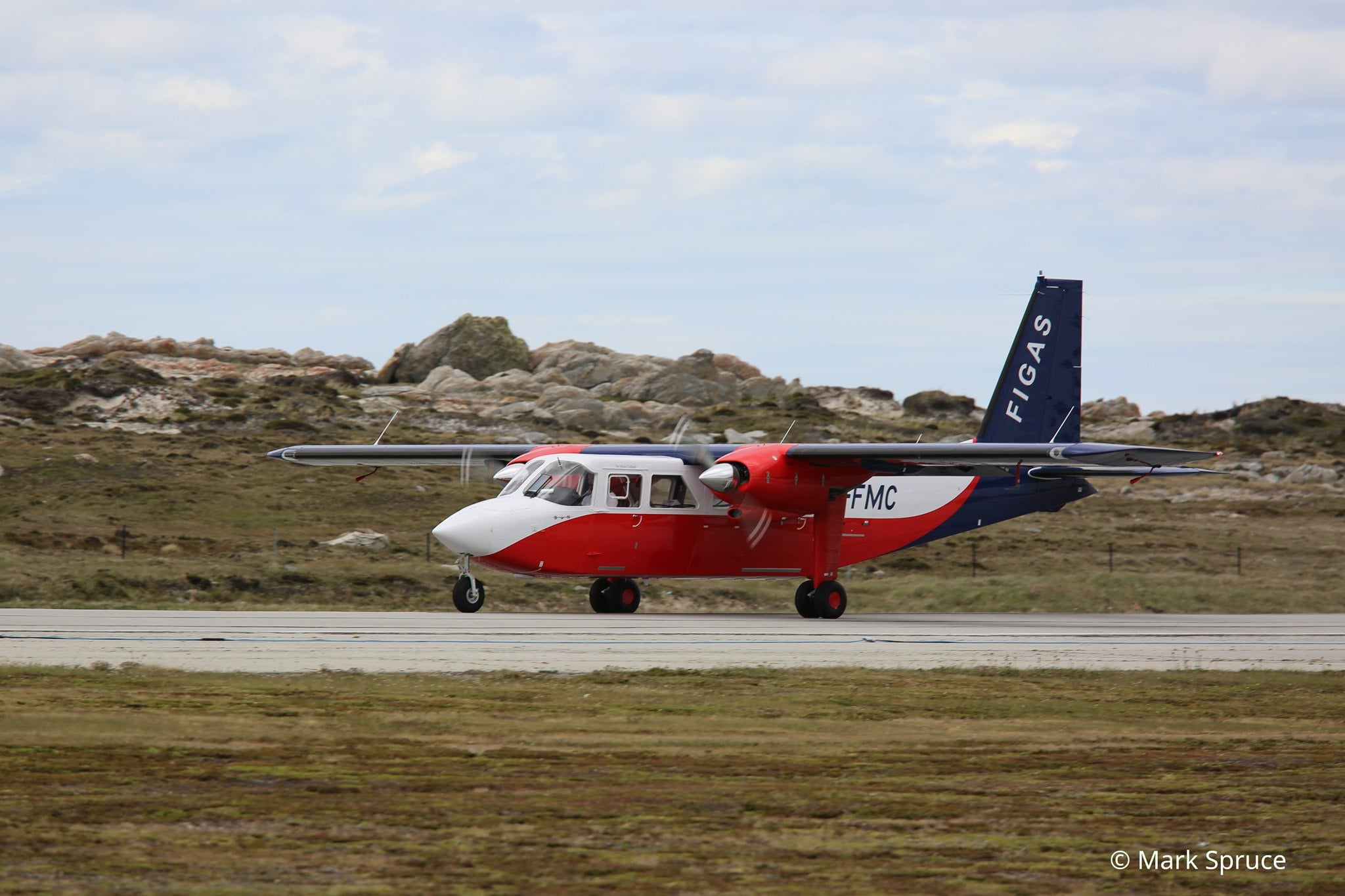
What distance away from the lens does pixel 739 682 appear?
51.7 feet

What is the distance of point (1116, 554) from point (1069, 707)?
3854 centimetres

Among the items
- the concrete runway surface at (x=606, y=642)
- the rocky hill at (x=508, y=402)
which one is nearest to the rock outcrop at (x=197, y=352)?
the rocky hill at (x=508, y=402)

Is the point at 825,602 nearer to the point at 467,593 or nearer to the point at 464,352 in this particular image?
the point at 467,593

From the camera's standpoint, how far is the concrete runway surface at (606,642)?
55.6ft

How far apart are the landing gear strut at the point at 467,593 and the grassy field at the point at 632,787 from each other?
10.9 metres

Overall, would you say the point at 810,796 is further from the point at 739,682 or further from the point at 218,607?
the point at 218,607

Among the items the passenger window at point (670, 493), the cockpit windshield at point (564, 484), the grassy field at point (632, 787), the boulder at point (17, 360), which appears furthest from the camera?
the boulder at point (17, 360)

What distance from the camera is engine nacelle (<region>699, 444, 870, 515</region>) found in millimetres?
27969

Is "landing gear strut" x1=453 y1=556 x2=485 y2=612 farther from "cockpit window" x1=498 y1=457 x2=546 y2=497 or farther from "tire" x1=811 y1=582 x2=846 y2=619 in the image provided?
"tire" x1=811 y1=582 x2=846 y2=619

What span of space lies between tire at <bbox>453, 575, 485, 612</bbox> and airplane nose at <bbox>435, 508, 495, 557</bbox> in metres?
0.71

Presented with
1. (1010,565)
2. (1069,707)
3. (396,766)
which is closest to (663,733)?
(396,766)

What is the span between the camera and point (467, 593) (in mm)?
25938

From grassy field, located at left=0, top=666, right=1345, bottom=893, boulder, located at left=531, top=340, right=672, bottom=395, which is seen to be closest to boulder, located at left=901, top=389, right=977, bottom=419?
boulder, located at left=531, top=340, right=672, bottom=395

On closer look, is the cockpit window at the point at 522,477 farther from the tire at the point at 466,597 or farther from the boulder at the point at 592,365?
the boulder at the point at 592,365
